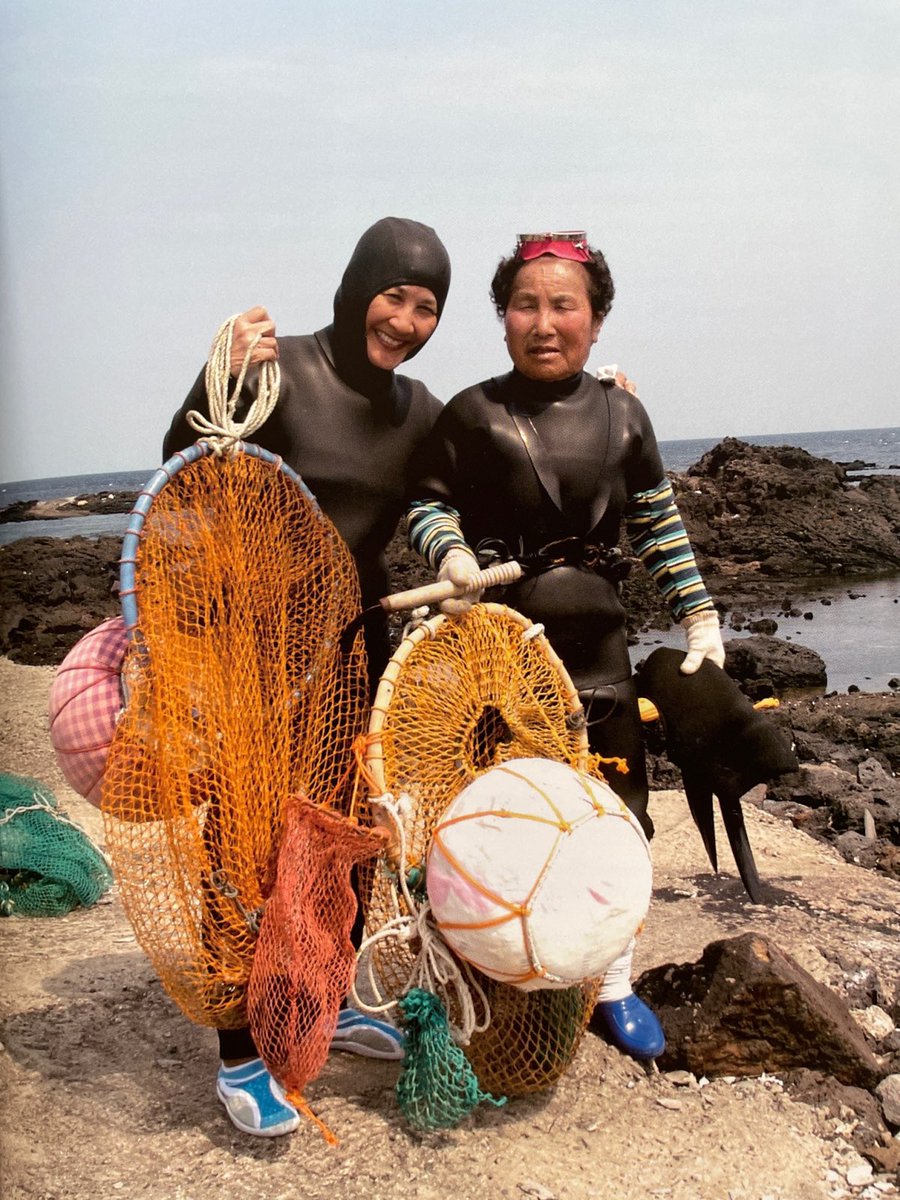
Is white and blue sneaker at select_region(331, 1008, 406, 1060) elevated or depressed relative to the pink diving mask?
depressed

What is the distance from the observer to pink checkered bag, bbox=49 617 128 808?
2986 mm

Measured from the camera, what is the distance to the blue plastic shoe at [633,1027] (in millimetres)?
3436

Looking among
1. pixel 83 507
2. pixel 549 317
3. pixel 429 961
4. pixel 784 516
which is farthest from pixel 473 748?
pixel 83 507

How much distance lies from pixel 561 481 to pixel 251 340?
39.3 inches

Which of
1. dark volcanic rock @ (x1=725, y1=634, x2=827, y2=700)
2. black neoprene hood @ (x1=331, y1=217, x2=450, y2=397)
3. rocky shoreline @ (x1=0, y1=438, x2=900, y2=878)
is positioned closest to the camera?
black neoprene hood @ (x1=331, y1=217, x2=450, y2=397)

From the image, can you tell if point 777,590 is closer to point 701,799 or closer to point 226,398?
point 701,799

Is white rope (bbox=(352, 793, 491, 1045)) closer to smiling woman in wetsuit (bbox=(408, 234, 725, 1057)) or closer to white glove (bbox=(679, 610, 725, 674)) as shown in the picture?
smiling woman in wetsuit (bbox=(408, 234, 725, 1057))

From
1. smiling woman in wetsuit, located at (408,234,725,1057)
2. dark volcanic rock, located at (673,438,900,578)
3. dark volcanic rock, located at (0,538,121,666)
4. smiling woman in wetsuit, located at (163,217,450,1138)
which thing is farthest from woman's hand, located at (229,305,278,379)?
dark volcanic rock, located at (673,438,900,578)

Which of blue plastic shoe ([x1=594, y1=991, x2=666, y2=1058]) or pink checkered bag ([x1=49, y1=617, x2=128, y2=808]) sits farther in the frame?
blue plastic shoe ([x1=594, y1=991, x2=666, y2=1058])

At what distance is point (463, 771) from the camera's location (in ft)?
10.8

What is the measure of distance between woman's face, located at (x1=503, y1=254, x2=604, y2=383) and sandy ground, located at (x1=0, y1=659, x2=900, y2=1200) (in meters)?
2.03

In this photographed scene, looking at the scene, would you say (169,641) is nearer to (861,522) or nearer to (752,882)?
(752,882)

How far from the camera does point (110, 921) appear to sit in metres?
5.12

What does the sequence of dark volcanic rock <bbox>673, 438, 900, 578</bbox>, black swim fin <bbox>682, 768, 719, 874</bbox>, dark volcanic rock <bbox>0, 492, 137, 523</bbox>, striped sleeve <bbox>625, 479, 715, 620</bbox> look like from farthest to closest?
dark volcanic rock <bbox>0, 492, 137, 523</bbox> → dark volcanic rock <bbox>673, 438, 900, 578</bbox> → striped sleeve <bbox>625, 479, 715, 620</bbox> → black swim fin <bbox>682, 768, 719, 874</bbox>
